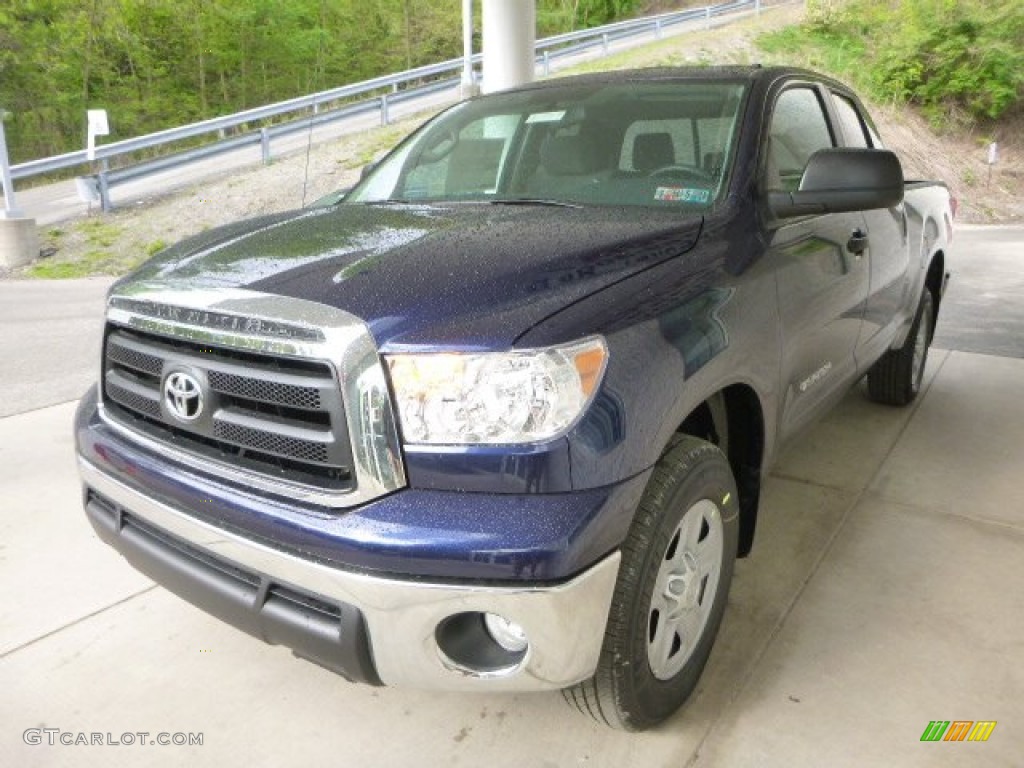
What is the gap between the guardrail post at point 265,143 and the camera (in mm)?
12391

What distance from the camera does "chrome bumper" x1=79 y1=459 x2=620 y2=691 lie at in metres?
1.59

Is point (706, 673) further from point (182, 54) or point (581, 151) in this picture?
point (182, 54)

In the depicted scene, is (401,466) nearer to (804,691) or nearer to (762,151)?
(804,691)

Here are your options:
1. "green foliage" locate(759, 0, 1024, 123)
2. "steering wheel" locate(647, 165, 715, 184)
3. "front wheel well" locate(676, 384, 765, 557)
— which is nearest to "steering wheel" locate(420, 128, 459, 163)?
"steering wheel" locate(647, 165, 715, 184)

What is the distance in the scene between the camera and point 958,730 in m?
2.10

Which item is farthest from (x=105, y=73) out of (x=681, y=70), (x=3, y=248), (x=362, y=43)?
(x=681, y=70)

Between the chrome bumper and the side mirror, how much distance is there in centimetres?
136

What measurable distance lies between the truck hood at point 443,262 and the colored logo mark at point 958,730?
143cm

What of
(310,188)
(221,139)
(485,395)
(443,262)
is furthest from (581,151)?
(221,139)

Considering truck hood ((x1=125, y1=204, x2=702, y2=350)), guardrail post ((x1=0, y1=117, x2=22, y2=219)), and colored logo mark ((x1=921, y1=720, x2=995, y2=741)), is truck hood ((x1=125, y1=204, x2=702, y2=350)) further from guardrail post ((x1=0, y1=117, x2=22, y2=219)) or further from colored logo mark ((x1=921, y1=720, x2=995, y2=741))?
guardrail post ((x1=0, y1=117, x2=22, y2=219))

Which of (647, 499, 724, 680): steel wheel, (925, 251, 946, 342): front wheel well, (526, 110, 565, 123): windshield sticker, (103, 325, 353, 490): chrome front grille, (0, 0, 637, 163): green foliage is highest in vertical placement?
(0, 0, 637, 163): green foliage

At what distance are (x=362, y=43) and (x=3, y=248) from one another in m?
25.5

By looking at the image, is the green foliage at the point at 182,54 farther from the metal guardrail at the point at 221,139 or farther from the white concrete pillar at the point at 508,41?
the white concrete pillar at the point at 508,41

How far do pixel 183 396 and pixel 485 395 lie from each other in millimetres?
782
